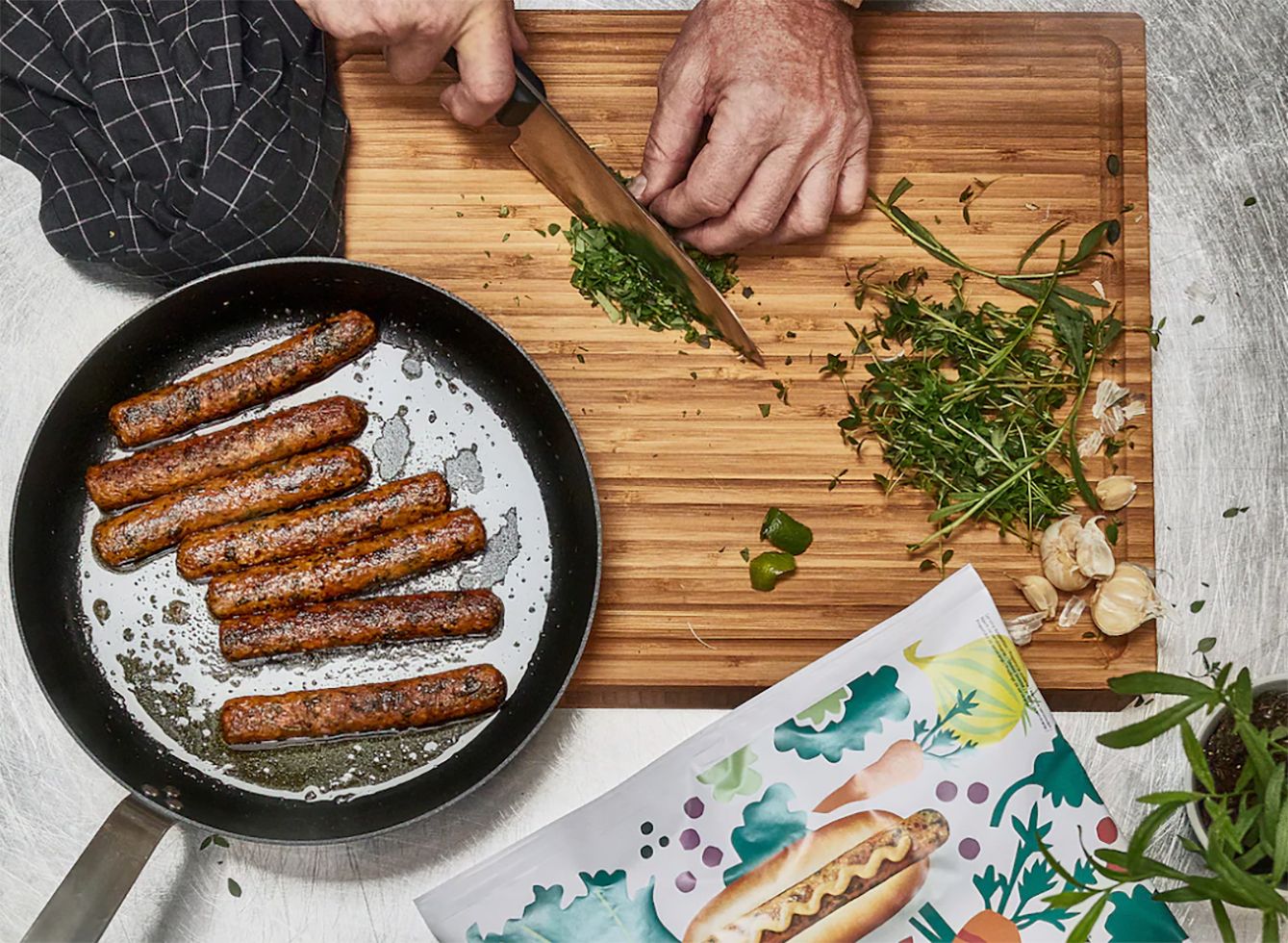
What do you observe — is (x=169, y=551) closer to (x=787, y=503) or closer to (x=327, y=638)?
(x=327, y=638)

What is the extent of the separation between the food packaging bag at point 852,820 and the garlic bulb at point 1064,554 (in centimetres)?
12

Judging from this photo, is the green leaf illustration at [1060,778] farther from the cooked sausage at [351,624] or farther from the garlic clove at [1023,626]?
the cooked sausage at [351,624]

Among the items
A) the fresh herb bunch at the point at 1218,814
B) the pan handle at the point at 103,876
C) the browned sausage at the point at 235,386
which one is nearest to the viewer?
the fresh herb bunch at the point at 1218,814

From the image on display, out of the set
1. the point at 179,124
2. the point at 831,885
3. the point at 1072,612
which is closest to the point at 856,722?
the point at 831,885

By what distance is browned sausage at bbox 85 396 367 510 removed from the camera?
1713 mm

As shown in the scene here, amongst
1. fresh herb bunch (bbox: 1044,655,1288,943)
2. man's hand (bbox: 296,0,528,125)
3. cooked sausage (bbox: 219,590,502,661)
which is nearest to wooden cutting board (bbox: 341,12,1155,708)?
man's hand (bbox: 296,0,528,125)

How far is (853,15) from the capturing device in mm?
1753

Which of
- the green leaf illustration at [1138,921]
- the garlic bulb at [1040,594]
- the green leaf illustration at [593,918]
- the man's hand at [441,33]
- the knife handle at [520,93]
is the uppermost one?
the man's hand at [441,33]

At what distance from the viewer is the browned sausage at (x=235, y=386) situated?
1717 millimetres

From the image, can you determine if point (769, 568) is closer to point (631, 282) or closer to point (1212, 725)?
point (631, 282)

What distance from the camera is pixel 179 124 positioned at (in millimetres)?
1683

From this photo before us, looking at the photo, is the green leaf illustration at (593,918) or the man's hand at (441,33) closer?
the man's hand at (441,33)

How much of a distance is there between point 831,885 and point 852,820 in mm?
107

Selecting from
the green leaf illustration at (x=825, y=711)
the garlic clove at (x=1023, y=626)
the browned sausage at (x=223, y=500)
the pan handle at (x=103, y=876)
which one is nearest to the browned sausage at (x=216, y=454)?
the browned sausage at (x=223, y=500)
